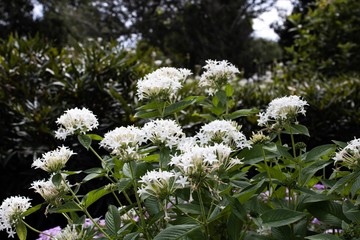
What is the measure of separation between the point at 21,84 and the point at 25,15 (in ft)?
47.4

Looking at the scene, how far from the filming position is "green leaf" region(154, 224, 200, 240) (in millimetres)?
991

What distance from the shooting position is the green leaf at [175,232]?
99 centimetres

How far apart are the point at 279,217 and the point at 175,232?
229 mm

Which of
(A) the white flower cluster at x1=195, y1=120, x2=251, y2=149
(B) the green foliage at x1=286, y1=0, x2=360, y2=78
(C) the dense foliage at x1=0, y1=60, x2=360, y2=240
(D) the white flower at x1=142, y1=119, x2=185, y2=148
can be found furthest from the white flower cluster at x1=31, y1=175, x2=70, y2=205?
(B) the green foliage at x1=286, y1=0, x2=360, y2=78

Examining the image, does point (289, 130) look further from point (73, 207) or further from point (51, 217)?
point (51, 217)

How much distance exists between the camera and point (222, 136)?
1.16 metres

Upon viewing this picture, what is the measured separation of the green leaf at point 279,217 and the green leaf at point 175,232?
0.15m

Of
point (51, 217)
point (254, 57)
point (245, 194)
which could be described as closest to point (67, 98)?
point (51, 217)

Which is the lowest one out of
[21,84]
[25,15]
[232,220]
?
[232,220]

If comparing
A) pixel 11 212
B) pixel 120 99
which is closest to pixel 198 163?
pixel 11 212

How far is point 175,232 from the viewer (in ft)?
3.28

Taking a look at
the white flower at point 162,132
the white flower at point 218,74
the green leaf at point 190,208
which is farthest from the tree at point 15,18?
the green leaf at point 190,208

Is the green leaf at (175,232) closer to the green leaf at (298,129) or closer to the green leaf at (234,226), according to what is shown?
the green leaf at (234,226)

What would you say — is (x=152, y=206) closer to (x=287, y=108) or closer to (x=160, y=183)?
(x=160, y=183)
